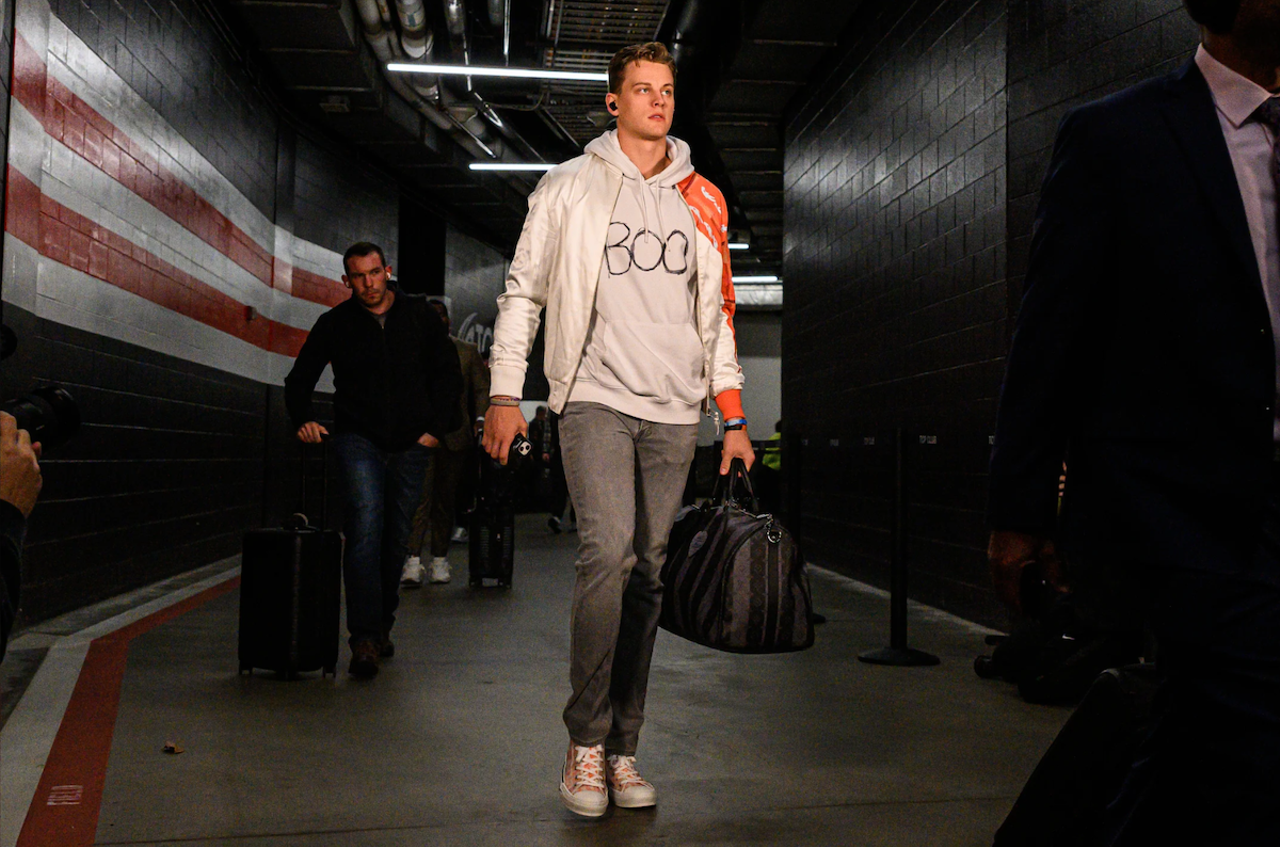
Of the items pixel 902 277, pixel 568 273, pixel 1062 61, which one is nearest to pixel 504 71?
pixel 902 277

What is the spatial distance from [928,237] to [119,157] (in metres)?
4.17

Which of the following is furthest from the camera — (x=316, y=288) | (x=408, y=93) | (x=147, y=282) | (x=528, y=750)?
(x=316, y=288)

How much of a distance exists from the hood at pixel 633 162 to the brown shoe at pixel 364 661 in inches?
84.1

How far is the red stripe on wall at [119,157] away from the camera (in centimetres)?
494

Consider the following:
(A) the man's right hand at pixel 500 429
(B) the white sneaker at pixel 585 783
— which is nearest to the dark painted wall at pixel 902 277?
(A) the man's right hand at pixel 500 429

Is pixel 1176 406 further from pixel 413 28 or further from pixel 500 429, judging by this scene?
pixel 413 28

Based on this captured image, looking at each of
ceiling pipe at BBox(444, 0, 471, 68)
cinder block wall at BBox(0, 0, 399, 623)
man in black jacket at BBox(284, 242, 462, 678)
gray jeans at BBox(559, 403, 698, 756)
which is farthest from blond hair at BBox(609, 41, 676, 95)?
ceiling pipe at BBox(444, 0, 471, 68)

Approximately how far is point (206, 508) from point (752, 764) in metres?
5.86

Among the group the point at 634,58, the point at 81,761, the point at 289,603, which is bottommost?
the point at 81,761

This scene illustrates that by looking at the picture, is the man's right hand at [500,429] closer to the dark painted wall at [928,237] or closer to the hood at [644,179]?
the hood at [644,179]

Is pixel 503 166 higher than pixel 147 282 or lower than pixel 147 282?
higher

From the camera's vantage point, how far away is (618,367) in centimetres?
271

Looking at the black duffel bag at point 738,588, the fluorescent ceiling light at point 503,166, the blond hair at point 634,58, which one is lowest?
the black duffel bag at point 738,588

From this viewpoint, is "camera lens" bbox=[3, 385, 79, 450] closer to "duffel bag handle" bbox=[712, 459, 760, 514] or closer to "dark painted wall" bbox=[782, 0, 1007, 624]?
"duffel bag handle" bbox=[712, 459, 760, 514]
